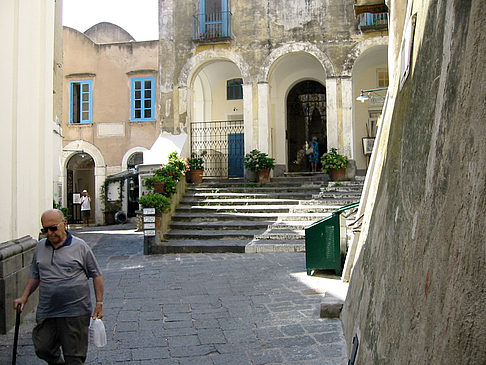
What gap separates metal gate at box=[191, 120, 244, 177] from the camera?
18453 mm

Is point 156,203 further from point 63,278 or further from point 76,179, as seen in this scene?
point 76,179

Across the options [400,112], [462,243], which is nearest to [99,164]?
[400,112]

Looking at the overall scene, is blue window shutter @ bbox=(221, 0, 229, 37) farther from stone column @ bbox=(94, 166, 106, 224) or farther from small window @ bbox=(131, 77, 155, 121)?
stone column @ bbox=(94, 166, 106, 224)

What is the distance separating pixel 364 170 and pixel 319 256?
33.6ft

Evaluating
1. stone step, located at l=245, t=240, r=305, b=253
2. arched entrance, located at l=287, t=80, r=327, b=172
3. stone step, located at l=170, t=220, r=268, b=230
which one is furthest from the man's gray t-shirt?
arched entrance, located at l=287, t=80, r=327, b=172

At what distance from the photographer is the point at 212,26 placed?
17047 millimetres

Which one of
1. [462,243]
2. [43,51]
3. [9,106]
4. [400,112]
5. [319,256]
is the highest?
[43,51]

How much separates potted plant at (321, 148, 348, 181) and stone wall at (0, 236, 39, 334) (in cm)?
1053

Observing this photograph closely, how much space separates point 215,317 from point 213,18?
13572 millimetres

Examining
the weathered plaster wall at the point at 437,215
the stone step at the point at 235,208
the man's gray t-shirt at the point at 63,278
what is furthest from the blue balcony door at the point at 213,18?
the man's gray t-shirt at the point at 63,278

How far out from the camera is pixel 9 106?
21.0 feet

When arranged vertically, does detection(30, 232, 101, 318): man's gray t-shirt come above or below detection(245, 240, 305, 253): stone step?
above

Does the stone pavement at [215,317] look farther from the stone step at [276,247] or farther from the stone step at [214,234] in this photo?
the stone step at [214,234]

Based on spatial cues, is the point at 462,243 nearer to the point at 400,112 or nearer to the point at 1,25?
the point at 400,112
